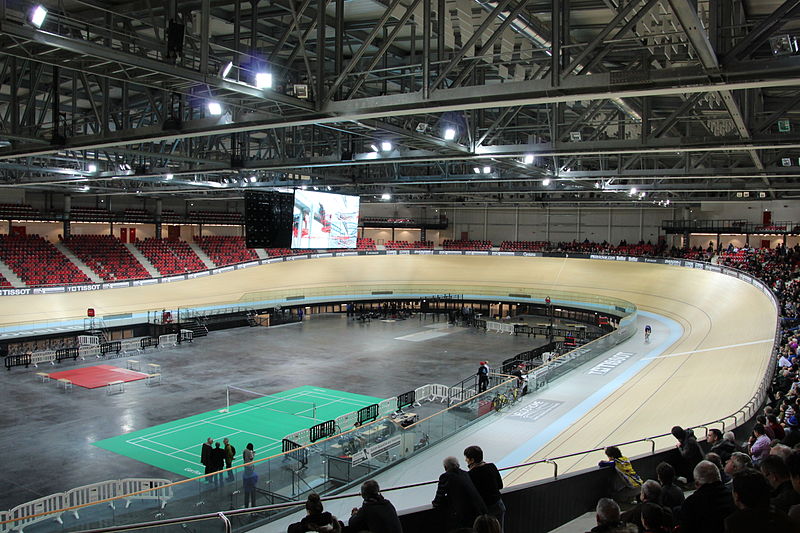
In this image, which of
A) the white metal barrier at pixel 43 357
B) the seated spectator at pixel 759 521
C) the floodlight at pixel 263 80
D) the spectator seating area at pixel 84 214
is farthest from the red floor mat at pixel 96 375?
the seated spectator at pixel 759 521

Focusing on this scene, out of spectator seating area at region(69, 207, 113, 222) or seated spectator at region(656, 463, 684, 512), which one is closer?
seated spectator at region(656, 463, 684, 512)

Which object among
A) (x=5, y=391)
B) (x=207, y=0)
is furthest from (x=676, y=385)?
(x=5, y=391)

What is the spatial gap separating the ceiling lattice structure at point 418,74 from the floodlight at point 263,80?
10 centimetres

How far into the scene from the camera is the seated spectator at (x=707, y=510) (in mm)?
4758

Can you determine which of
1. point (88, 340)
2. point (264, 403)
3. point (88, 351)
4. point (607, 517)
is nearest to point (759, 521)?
point (607, 517)

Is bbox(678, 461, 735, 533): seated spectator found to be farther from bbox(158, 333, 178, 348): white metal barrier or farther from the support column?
the support column

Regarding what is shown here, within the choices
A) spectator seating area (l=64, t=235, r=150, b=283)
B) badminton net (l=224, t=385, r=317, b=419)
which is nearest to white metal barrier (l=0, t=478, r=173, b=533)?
badminton net (l=224, t=385, r=317, b=419)

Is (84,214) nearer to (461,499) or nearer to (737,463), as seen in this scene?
(461,499)

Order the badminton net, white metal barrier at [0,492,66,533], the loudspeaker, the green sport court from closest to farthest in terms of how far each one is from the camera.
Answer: white metal barrier at [0,492,66,533]
the green sport court
the badminton net
the loudspeaker

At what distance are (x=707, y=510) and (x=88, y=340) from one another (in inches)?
1442

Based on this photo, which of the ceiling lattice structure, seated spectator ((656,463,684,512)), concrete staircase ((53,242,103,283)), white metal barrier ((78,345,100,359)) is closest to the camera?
seated spectator ((656,463,684,512))

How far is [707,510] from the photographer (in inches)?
189

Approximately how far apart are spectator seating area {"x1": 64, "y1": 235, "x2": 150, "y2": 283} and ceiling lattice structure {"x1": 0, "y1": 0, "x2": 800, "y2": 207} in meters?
20.2

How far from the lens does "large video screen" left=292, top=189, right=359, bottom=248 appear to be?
97.8ft
